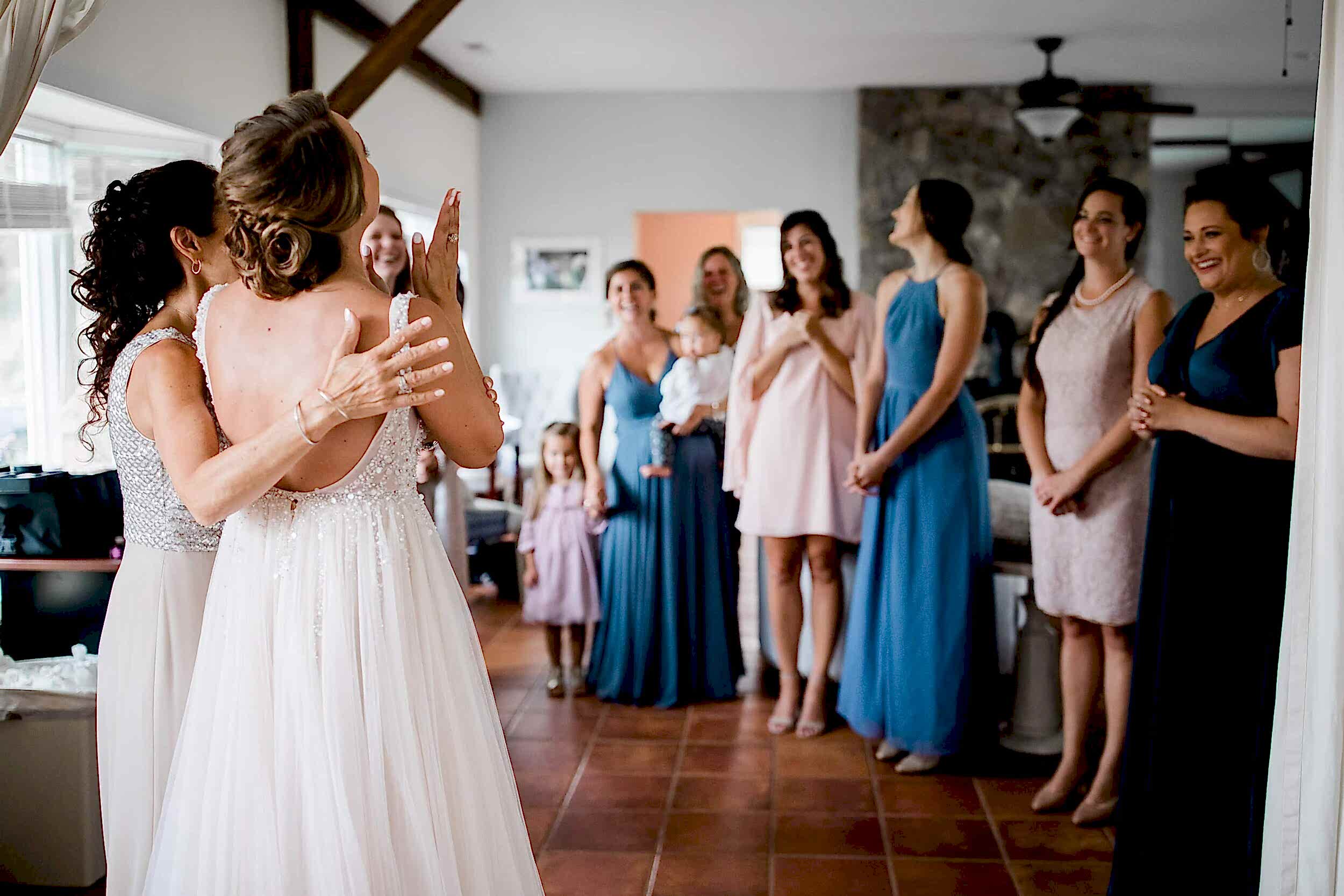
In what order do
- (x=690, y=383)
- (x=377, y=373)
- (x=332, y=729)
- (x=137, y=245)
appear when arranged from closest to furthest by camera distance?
1. (x=377, y=373)
2. (x=332, y=729)
3. (x=137, y=245)
4. (x=690, y=383)

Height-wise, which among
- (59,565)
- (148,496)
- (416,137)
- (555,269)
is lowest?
(59,565)

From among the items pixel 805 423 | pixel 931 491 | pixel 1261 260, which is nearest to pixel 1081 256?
pixel 1261 260

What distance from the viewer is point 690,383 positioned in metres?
3.92

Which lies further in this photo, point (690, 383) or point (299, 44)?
point (299, 44)

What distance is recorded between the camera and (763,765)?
343 centimetres

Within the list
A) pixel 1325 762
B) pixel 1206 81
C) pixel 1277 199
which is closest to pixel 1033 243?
pixel 1206 81

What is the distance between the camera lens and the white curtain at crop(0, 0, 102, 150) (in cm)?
191

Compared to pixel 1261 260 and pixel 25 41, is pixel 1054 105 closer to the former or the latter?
pixel 1261 260

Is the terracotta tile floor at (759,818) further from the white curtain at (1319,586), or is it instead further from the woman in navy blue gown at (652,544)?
the white curtain at (1319,586)

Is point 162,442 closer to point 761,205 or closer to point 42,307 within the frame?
point 42,307

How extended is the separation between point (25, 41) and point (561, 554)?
2.58 m

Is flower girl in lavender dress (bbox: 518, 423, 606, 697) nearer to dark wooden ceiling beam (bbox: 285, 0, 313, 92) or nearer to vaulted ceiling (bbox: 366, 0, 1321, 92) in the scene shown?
dark wooden ceiling beam (bbox: 285, 0, 313, 92)

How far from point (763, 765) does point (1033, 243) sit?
5.81 meters

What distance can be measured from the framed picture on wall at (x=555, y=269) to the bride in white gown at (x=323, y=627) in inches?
269
